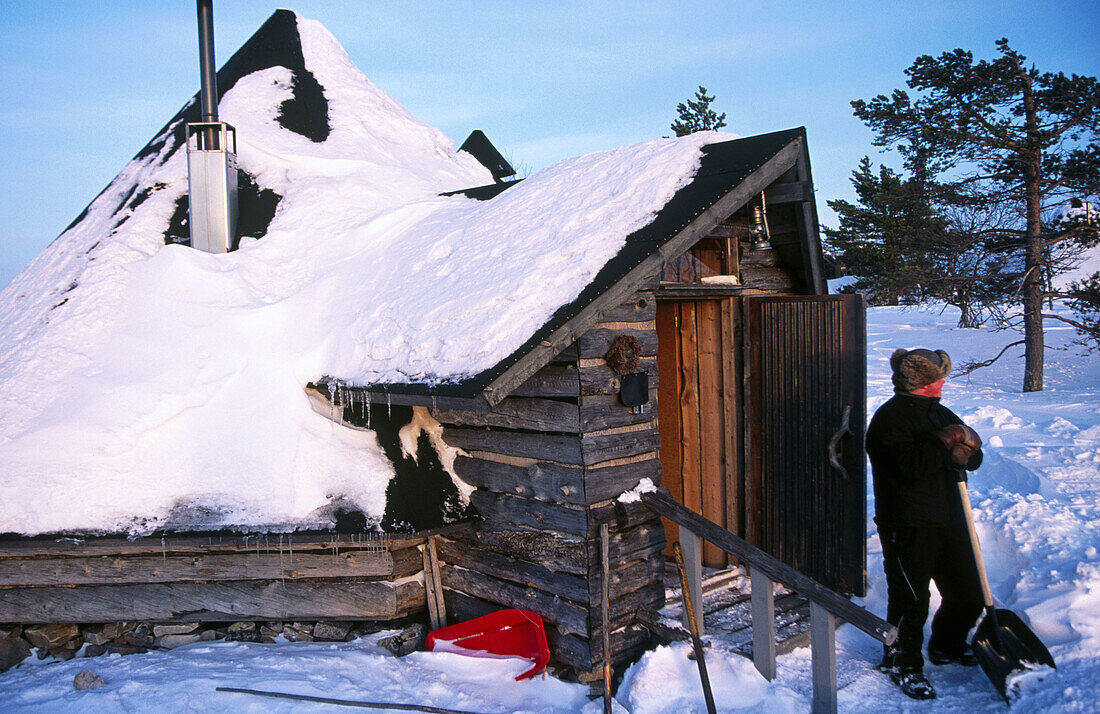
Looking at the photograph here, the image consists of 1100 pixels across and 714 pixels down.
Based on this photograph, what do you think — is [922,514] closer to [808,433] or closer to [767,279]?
[808,433]

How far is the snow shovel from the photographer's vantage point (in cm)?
399

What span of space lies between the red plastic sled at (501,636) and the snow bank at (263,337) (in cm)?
100

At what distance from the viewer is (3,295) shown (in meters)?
7.96

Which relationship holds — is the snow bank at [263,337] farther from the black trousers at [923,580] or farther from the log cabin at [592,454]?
the black trousers at [923,580]

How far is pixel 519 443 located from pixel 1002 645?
3021mm

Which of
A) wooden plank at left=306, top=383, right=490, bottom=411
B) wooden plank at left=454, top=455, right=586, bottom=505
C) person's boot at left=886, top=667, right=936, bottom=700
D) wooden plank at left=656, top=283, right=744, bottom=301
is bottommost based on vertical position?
person's boot at left=886, top=667, right=936, bottom=700

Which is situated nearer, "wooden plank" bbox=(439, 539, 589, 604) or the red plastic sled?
"wooden plank" bbox=(439, 539, 589, 604)

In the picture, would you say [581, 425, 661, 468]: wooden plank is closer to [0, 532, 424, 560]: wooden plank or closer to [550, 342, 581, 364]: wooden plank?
[550, 342, 581, 364]: wooden plank

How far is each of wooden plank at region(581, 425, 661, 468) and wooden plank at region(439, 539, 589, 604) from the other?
2.53 ft

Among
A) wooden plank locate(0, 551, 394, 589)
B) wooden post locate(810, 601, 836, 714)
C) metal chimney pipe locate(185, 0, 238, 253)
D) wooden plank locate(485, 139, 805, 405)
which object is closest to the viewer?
wooden post locate(810, 601, 836, 714)

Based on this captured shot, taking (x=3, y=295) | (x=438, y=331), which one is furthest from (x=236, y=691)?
(x=3, y=295)

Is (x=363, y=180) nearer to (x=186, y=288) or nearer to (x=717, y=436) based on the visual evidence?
(x=186, y=288)

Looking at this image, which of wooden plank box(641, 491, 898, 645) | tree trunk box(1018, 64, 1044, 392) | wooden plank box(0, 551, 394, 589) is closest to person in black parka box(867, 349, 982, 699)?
wooden plank box(641, 491, 898, 645)

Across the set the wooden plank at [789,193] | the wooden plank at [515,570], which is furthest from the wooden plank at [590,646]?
the wooden plank at [789,193]
